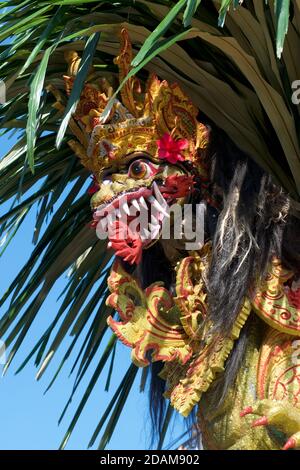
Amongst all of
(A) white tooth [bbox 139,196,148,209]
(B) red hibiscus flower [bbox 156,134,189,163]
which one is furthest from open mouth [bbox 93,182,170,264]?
(B) red hibiscus flower [bbox 156,134,189,163]

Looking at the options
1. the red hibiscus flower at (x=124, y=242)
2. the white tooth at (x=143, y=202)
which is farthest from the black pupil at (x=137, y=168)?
→ the red hibiscus flower at (x=124, y=242)

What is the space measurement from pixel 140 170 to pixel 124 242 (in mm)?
280

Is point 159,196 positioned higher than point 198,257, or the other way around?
point 159,196

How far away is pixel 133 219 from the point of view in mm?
5234

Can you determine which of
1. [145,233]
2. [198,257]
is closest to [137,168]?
[145,233]

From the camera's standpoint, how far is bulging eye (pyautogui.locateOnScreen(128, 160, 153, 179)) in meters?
5.27

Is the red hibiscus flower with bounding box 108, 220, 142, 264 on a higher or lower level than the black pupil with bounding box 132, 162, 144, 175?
lower

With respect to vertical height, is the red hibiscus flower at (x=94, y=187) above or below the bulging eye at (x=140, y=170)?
below

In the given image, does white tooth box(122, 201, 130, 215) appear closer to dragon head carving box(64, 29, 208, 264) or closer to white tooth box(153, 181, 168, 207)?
dragon head carving box(64, 29, 208, 264)

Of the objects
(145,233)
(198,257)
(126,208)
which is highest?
(126,208)

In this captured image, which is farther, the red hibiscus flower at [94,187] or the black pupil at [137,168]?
the red hibiscus flower at [94,187]

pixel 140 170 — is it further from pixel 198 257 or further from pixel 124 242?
pixel 198 257

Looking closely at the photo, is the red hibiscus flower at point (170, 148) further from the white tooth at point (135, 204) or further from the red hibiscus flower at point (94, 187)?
the red hibiscus flower at point (94, 187)

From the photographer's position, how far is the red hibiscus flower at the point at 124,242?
5.20 meters
